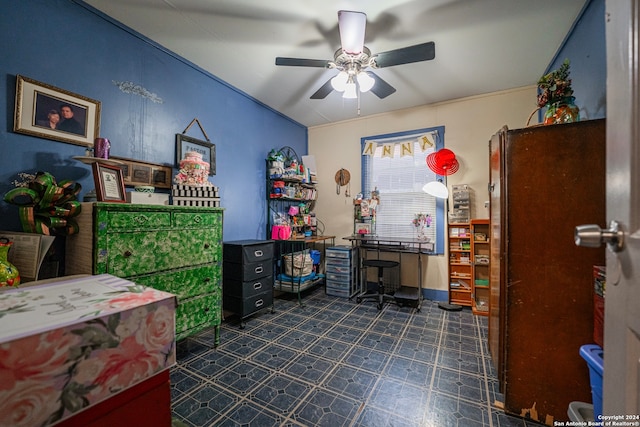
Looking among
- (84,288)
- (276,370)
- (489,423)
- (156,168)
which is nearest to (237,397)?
(276,370)

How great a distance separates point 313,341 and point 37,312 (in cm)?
199

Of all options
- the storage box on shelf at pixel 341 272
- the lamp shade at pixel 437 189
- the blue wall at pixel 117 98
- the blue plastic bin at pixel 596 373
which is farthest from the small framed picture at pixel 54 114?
the lamp shade at pixel 437 189

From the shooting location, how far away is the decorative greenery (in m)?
1.56

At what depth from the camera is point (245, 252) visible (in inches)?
100

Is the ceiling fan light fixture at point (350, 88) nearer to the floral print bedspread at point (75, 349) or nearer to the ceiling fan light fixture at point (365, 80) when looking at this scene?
the ceiling fan light fixture at point (365, 80)

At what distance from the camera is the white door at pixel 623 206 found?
481mm

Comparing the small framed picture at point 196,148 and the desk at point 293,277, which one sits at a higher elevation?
the small framed picture at point 196,148

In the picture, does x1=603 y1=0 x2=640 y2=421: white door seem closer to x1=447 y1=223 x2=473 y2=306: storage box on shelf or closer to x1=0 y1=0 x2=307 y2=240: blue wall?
x1=0 y1=0 x2=307 y2=240: blue wall

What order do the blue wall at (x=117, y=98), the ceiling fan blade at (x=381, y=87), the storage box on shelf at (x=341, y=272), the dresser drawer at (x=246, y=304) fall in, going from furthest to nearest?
Result: the storage box on shelf at (x=341, y=272), the dresser drawer at (x=246, y=304), the ceiling fan blade at (x=381, y=87), the blue wall at (x=117, y=98)

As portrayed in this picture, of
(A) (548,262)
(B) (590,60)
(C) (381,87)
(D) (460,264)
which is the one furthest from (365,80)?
(D) (460,264)

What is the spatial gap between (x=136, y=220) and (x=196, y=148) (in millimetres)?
1166

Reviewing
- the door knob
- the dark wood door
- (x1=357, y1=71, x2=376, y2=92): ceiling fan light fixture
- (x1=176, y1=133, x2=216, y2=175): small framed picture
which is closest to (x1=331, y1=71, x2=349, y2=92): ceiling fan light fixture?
(x1=357, y1=71, x2=376, y2=92): ceiling fan light fixture

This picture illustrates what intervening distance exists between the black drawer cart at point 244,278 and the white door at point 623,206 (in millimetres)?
2447

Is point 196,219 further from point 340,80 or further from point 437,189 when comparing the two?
point 437,189
